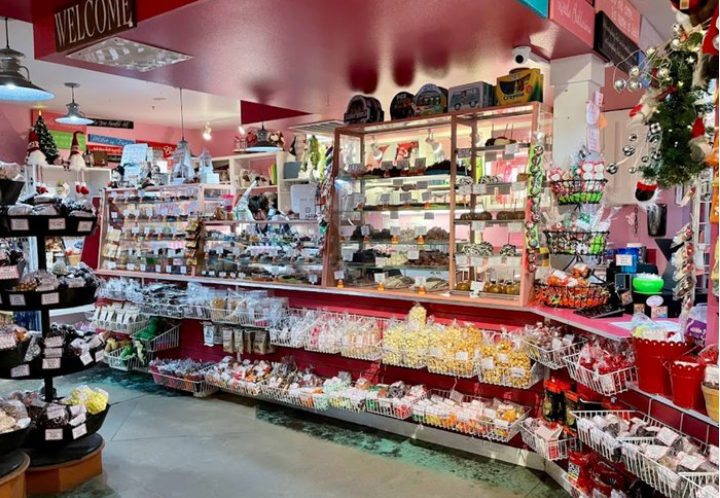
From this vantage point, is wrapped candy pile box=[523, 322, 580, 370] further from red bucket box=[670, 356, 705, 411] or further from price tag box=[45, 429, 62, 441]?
price tag box=[45, 429, 62, 441]

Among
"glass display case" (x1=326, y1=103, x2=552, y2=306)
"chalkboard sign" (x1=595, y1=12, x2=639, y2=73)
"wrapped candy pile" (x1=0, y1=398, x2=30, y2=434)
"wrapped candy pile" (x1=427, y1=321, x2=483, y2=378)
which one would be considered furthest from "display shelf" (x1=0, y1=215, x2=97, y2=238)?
"chalkboard sign" (x1=595, y1=12, x2=639, y2=73)

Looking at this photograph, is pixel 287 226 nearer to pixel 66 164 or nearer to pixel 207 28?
pixel 207 28

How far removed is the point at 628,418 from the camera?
2.58m

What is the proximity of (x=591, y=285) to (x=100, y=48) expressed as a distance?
11.4ft

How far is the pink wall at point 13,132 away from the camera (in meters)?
8.37

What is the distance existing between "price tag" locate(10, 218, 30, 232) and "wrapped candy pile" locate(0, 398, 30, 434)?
3.31 feet

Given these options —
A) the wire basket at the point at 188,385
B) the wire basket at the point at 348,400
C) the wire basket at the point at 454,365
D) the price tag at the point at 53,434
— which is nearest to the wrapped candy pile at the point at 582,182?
the wire basket at the point at 454,365

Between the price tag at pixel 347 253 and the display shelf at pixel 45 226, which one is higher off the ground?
the display shelf at pixel 45 226

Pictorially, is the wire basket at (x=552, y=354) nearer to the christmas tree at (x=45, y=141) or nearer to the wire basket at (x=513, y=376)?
the wire basket at (x=513, y=376)

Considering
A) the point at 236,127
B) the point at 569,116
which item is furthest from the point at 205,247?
the point at 236,127

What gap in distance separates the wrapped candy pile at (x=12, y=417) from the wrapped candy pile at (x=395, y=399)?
2.14 m

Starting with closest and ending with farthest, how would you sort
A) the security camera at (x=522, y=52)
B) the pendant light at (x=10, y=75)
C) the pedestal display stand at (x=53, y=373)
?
the pedestal display stand at (x=53, y=373), the security camera at (x=522, y=52), the pendant light at (x=10, y=75)

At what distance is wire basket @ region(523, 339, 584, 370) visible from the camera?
3105 millimetres

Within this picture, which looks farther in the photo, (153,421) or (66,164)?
(66,164)
